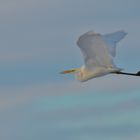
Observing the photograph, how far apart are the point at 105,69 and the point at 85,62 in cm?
95

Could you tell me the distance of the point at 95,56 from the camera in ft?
193

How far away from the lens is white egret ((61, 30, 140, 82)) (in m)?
58.2

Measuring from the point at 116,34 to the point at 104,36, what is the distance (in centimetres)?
56

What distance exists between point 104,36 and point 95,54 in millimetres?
1771

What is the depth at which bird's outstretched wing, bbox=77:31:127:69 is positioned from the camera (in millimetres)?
58094

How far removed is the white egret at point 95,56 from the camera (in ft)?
191

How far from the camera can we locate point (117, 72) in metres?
58.6

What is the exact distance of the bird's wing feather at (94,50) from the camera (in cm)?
5809

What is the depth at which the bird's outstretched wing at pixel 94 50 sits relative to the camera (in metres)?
58.1

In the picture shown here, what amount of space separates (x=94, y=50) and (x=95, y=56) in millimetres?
220

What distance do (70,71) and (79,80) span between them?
5.51 ft

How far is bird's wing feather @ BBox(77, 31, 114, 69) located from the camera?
5809cm

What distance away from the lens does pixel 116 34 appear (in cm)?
6081

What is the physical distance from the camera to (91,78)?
58.9 meters
